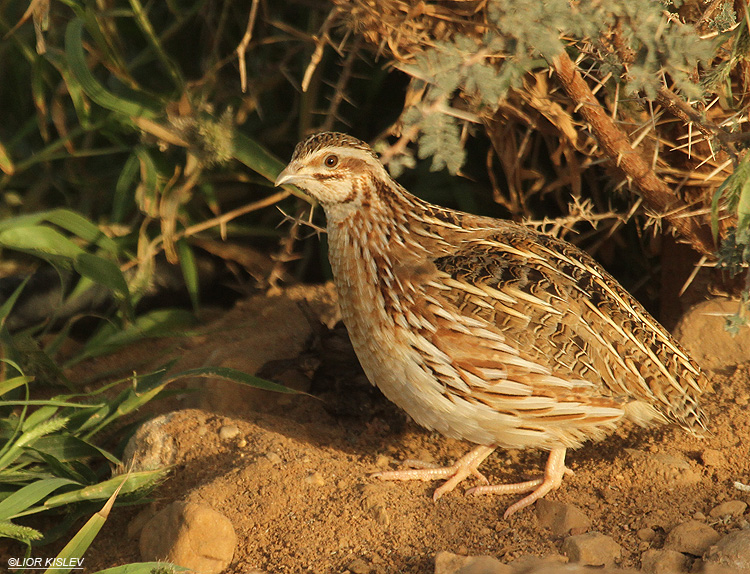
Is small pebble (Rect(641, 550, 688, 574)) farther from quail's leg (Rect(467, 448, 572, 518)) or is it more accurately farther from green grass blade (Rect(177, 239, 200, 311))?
green grass blade (Rect(177, 239, 200, 311))

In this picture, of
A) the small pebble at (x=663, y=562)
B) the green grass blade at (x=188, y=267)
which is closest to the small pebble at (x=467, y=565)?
the small pebble at (x=663, y=562)

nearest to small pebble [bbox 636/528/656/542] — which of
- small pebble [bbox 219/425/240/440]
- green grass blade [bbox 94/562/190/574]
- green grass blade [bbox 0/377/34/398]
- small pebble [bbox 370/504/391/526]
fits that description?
small pebble [bbox 370/504/391/526]

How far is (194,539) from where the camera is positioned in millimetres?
3426

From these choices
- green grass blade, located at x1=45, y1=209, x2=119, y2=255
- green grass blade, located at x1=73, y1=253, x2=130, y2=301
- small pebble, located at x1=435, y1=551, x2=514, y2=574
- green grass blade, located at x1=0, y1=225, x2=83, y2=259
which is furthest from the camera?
green grass blade, located at x1=45, y1=209, x2=119, y2=255

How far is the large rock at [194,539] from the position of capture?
342 centimetres

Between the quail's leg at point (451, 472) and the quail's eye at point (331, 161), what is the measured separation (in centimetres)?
152

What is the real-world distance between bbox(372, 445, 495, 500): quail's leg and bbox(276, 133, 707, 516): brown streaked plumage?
0.01 metres

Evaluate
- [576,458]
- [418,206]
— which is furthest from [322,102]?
[576,458]

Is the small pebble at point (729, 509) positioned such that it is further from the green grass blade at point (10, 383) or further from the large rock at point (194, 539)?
the green grass blade at point (10, 383)

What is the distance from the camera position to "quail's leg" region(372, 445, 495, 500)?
405 cm

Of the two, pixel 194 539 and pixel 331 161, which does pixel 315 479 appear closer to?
pixel 194 539

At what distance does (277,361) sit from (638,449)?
2.02 meters

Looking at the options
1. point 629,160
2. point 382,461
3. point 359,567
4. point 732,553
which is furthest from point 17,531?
point 629,160

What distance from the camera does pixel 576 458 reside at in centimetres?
432
